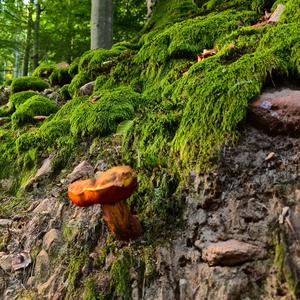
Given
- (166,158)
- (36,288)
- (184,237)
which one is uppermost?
(166,158)

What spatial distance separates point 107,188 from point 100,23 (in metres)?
6.00

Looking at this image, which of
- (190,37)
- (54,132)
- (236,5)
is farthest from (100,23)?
(54,132)

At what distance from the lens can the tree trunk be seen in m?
7.62

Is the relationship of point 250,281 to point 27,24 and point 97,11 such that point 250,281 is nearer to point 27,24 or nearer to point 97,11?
point 97,11

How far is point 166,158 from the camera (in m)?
3.23

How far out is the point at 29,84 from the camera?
6.89 metres

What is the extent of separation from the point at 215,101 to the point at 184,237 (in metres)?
1.15

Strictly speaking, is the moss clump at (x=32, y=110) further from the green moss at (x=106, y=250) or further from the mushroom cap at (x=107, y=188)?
the mushroom cap at (x=107, y=188)

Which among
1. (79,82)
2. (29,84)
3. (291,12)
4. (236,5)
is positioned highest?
(236,5)

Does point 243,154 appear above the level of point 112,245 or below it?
above

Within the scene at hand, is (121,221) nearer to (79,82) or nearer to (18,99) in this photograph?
(79,82)

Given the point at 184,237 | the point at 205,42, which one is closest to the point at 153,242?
the point at 184,237

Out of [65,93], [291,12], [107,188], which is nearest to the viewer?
[107,188]

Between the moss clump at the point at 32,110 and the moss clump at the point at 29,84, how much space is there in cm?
119
